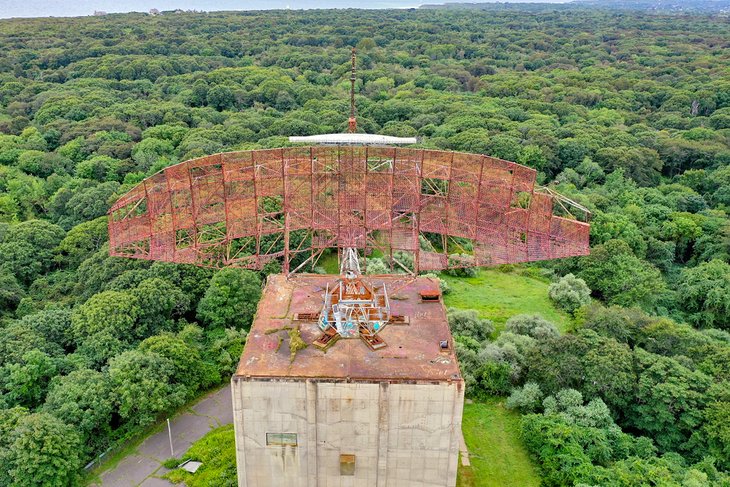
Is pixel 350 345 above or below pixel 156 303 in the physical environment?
above

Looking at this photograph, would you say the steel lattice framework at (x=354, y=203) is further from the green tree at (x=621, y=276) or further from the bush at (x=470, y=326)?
the green tree at (x=621, y=276)

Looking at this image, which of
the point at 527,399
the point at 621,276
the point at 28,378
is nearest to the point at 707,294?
the point at 621,276

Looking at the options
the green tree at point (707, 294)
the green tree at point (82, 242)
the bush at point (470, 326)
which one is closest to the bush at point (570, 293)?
the bush at point (470, 326)

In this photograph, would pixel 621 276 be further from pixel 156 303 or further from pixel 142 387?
pixel 142 387

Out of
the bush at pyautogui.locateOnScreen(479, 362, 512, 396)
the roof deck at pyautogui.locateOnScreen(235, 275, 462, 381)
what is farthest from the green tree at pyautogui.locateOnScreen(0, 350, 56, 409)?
the bush at pyautogui.locateOnScreen(479, 362, 512, 396)

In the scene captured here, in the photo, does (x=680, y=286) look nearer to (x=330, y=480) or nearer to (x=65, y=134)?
(x=330, y=480)

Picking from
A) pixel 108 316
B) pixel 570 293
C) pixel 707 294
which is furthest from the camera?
pixel 707 294
